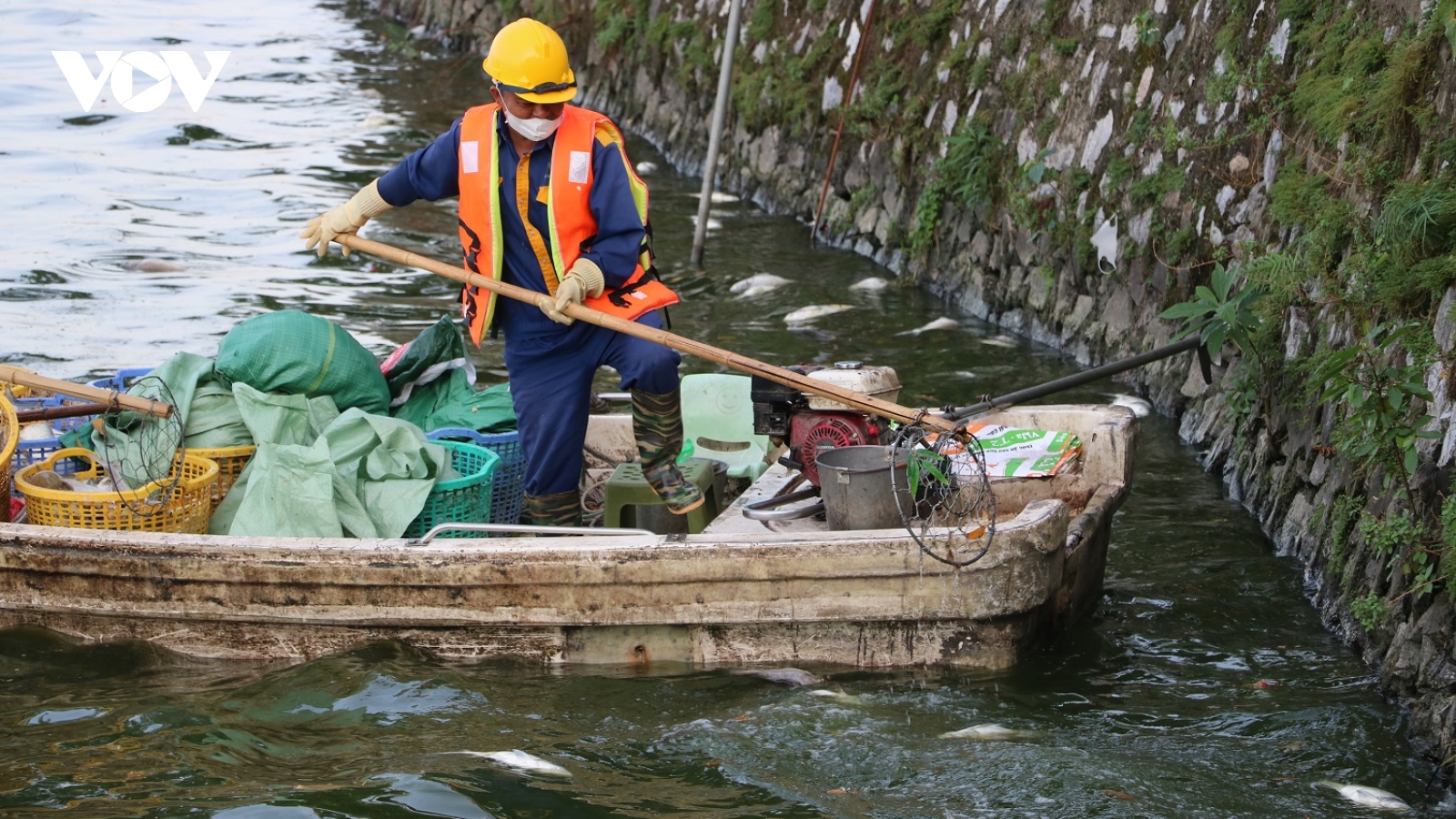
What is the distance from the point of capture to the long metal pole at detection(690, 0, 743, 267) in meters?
11.6

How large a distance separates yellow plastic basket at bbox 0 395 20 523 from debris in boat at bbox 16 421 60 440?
0.22 metres

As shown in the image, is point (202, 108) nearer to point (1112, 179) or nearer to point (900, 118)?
point (900, 118)

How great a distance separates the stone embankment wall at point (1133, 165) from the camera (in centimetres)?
616

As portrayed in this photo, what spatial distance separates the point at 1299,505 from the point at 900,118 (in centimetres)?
636

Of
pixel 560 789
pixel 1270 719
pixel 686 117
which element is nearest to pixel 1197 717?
pixel 1270 719

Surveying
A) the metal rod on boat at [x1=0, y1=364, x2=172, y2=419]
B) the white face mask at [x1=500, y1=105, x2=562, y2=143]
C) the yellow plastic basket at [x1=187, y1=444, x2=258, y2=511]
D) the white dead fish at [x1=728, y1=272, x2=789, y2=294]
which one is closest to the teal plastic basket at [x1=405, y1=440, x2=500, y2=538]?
the yellow plastic basket at [x1=187, y1=444, x2=258, y2=511]

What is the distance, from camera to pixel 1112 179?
9516 mm

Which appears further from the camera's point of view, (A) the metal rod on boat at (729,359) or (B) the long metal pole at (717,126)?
(B) the long metal pole at (717,126)

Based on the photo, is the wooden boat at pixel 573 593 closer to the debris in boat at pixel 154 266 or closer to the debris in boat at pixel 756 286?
the debris in boat at pixel 756 286

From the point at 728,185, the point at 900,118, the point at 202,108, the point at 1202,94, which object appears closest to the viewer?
the point at 1202,94

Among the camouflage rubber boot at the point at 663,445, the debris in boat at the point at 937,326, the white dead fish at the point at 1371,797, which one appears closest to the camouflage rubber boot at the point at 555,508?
the camouflage rubber boot at the point at 663,445

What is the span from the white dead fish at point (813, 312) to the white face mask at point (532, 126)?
5.48 m

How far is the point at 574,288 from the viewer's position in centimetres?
555

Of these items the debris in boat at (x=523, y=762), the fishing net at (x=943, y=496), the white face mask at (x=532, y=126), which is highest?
the white face mask at (x=532, y=126)
